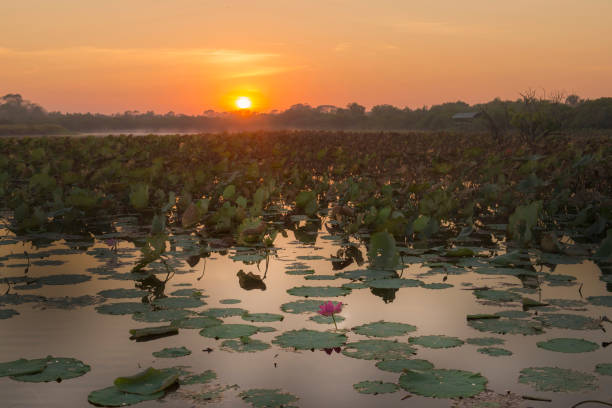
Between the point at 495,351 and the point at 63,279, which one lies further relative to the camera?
the point at 63,279

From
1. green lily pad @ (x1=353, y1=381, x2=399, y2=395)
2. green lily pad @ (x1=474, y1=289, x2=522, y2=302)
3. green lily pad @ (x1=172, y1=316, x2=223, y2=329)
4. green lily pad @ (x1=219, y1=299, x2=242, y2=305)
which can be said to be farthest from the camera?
green lily pad @ (x1=474, y1=289, x2=522, y2=302)

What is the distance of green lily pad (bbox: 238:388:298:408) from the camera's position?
319 centimetres

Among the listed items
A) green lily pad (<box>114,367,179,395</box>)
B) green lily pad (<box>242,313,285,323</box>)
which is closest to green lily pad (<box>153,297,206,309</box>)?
green lily pad (<box>242,313,285,323</box>)

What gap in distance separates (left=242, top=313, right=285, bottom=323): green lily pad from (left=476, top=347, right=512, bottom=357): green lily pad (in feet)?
4.24

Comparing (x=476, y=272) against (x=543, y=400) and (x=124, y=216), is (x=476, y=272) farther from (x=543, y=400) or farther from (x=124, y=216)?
(x=124, y=216)

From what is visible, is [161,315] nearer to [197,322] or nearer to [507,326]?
[197,322]

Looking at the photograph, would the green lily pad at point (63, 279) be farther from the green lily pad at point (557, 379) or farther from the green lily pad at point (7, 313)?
the green lily pad at point (557, 379)

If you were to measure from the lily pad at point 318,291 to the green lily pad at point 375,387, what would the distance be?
5.88 ft

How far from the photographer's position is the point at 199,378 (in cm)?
351

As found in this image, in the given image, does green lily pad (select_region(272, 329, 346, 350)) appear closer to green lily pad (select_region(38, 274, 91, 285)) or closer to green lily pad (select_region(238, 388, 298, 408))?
green lily pad (select_region(238, 388, 298, 408))

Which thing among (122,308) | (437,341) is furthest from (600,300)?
(122,308)

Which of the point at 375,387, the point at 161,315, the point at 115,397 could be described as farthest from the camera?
the point at 161,315

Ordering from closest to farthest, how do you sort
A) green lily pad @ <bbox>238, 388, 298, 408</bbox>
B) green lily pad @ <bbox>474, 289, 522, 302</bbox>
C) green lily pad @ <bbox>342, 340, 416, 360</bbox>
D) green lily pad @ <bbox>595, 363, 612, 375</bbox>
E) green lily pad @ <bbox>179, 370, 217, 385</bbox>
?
green lily pad @ <bbox>238, 388, 298, 408</bbox>
green lily pad @ <bbox>179, 370, 217, 385</bbox>
green lily pad @ <bbox>595, 363, 612, 375</bbox>
green lily pad @ <bbox>342, 340, 416, 360</bbox>
green lily pad @ <bbox>474, 289, 522, 302</bbox>

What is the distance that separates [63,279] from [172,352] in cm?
220
